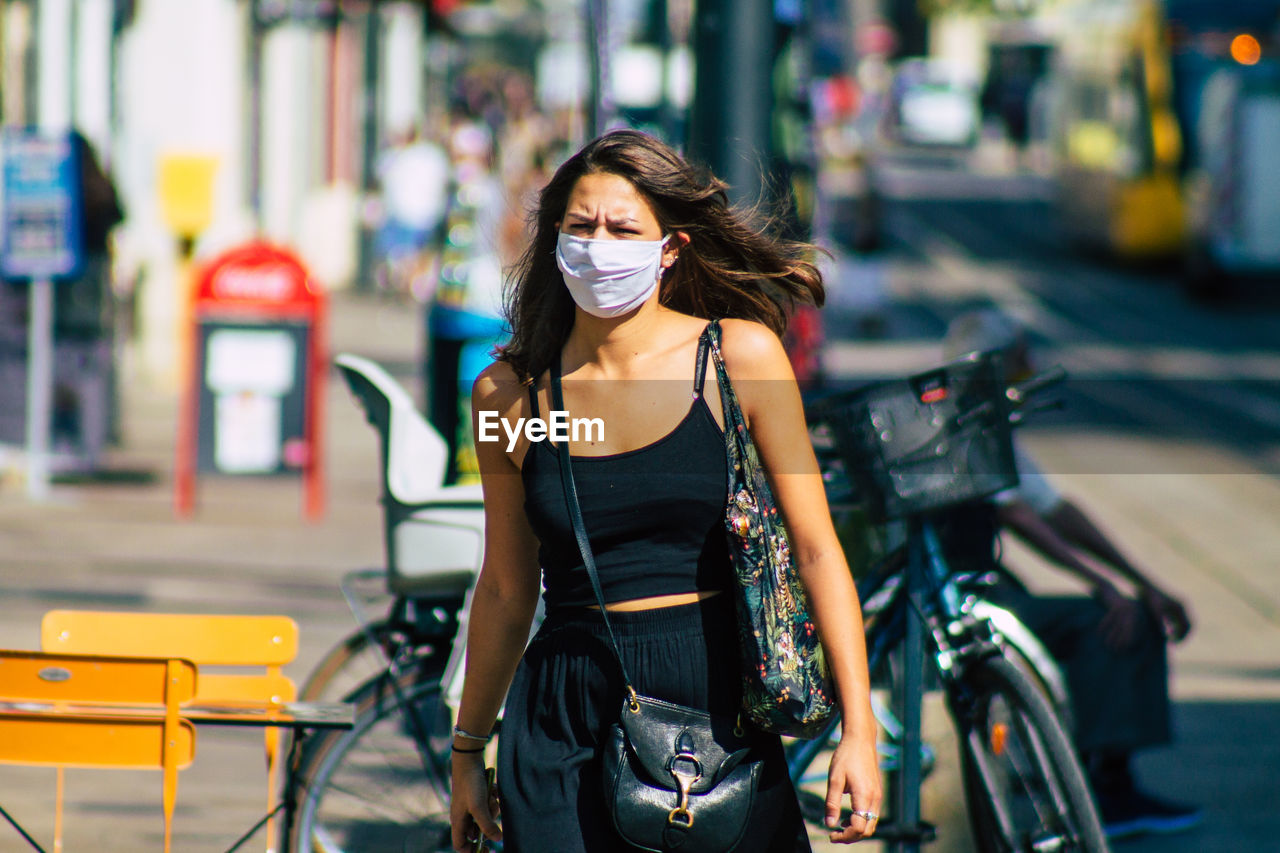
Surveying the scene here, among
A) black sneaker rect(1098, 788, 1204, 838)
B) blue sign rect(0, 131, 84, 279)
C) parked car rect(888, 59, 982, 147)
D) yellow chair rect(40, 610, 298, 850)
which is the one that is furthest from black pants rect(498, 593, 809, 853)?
parked car rect(888, 59, 982, 147)

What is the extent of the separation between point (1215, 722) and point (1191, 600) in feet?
6.30

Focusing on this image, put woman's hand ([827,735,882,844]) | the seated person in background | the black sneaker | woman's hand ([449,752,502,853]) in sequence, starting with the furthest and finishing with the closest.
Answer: the black sneaker → the seated person in background → woman's hand ([449,752,502,853]) → woman's hand ([827,735,882,844])

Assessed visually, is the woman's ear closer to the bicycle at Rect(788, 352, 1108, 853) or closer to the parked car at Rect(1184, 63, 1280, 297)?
the bicycle at Rect(788, 352, 1108, 853)

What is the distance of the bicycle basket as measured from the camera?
136 inches

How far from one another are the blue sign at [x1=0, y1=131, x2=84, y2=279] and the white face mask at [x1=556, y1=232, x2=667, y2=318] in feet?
23.0

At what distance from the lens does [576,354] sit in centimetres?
265

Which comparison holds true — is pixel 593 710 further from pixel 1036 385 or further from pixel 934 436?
pixel 1036 385

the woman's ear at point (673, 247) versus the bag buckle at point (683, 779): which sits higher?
the woman's ear at point (673, 247)

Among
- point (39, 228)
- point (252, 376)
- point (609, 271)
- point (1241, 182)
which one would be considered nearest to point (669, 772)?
point (609, 271)

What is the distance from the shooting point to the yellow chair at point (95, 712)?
116 inches

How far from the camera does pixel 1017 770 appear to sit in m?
3.50

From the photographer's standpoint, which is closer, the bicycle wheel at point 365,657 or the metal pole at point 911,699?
the metal pole at point 911,699

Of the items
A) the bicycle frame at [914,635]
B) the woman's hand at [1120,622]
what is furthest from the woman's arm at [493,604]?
the woman's hand at [1120,622]

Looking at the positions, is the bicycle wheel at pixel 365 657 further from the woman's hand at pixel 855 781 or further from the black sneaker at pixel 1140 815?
the black sneaker at pixel 1140 815
